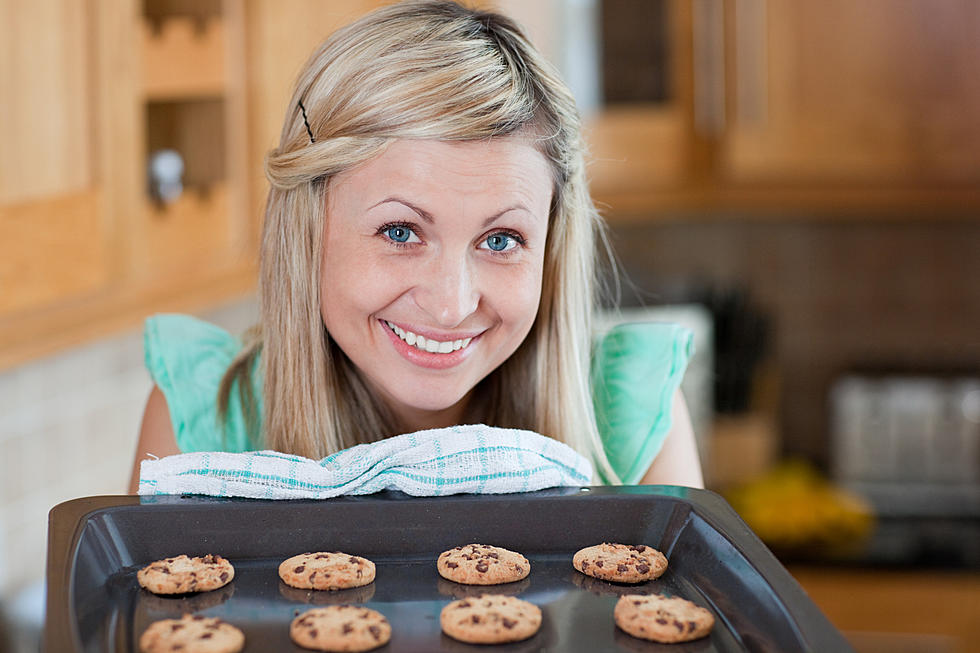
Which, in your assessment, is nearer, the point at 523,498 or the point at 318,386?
the point at 523,498

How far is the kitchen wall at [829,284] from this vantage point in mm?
2998

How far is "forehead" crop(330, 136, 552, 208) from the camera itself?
0.91 m

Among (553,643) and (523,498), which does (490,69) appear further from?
(553,643)

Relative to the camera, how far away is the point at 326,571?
751 millimetres

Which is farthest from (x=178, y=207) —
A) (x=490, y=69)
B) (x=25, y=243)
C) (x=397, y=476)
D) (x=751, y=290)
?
(x=751, y=290)

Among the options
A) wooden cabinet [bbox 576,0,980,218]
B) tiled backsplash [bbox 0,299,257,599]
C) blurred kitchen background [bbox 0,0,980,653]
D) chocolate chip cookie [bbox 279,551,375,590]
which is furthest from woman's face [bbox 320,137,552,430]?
wooden cabinet [bbox 576,0,980,218]

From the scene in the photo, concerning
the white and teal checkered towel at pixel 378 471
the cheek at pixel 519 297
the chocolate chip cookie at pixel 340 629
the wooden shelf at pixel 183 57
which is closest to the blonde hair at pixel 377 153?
the cheek at pixel 519 297

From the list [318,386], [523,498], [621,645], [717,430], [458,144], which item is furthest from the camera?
[717,430]

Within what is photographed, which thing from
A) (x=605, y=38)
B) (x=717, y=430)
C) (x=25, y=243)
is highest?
(x=605, y=38)

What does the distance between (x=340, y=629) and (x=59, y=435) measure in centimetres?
149

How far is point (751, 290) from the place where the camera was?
311 cm

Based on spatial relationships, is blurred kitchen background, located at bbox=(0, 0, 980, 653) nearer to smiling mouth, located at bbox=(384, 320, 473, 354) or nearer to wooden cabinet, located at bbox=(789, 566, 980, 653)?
wooden cabinet, located at bbox=(789, 566, 980, 653)

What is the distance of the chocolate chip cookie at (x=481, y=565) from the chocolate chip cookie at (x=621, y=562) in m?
0.04

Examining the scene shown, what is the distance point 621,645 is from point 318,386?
48 cm
